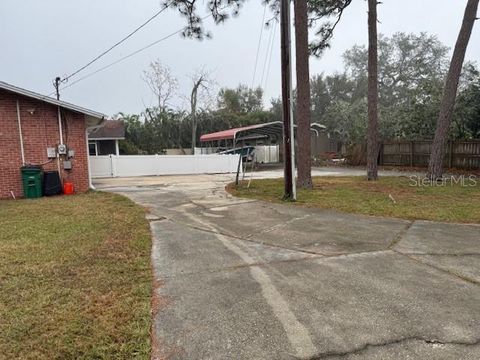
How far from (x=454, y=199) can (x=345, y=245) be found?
5.16 metres

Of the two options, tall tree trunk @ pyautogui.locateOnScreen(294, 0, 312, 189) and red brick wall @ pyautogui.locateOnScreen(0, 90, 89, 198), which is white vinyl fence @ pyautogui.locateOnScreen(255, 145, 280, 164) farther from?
red brick wall @ pyautogui.locateOnScreen(0, 90, 89, 198)

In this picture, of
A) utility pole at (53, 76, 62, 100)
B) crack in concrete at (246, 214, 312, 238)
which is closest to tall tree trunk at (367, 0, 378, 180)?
crack in concrete at (246, 214, 312, 238)

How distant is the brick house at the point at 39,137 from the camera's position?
10.0 m

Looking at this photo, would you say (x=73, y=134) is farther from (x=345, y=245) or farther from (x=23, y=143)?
(x=345, y=245)

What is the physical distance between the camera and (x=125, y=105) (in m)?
39.2

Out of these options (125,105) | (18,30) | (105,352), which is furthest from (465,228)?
(125,105)

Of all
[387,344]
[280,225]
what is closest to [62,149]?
[280,225]

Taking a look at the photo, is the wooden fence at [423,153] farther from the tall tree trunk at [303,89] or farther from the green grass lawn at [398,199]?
the tall tree trunk at [303,89]

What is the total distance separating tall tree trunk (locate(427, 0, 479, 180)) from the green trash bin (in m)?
12.2

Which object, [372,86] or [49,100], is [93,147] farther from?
[372,86]

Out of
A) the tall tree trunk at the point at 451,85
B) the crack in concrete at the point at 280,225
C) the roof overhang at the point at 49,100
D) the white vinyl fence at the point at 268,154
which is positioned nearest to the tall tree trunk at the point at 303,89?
the crack in concrete at the point at 280,225

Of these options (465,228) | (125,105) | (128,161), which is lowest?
(465,228)

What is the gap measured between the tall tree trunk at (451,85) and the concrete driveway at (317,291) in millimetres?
6946

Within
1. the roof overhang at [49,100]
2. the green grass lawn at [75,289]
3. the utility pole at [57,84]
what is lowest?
the green grass lawn at [75,289]
